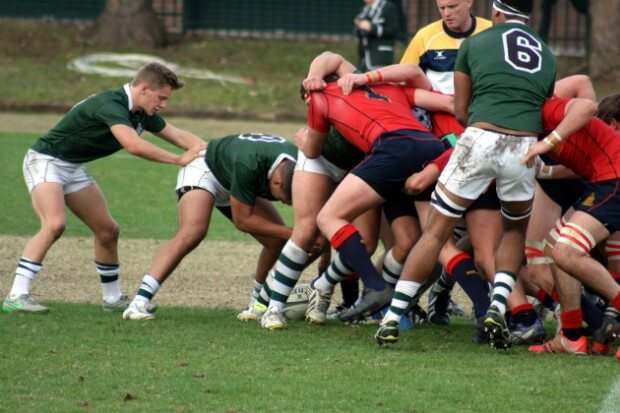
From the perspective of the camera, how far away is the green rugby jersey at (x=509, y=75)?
23.0 feet

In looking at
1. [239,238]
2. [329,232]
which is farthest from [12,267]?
[329,232]

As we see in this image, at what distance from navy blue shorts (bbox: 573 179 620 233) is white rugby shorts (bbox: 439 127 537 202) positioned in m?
0.36

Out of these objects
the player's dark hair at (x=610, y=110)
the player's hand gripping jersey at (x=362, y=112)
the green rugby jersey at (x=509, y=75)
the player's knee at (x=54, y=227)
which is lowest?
the player's knee at (x=54, y=227)

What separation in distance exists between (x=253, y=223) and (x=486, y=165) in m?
1.94

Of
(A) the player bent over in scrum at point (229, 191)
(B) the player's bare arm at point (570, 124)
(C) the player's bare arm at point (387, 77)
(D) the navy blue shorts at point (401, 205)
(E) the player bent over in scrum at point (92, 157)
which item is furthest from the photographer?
(E) the player bent over in scrum at point (92, 157)

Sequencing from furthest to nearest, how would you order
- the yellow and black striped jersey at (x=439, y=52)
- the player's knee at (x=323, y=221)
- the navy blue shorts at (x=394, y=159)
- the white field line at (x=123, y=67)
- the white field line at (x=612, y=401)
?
the white field line at (x=123, y=67), the yellow and black striped jersey at (x=439, y=52), the player's knee at (x=323, y=221), the navy blue shorts at (x=394, y=159), the white field line at (x=612, y=401)

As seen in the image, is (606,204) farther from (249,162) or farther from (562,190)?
(249,162)

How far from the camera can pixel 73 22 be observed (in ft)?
93.8

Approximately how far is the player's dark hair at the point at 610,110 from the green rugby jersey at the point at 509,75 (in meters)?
0.65

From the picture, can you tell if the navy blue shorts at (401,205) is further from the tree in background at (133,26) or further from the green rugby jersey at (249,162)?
the tree in background at (133,26)

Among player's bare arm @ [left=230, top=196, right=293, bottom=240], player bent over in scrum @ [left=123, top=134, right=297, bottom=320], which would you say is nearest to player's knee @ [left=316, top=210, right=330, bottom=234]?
player bent over in scrum @ [left=123, top=134, right=297, bottom=320]

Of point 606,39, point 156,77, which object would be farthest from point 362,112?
point 606,39

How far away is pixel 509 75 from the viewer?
7.08 meters

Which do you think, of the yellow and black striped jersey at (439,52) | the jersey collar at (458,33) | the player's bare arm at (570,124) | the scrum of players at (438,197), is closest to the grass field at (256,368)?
the scrum of players at (438,197)
